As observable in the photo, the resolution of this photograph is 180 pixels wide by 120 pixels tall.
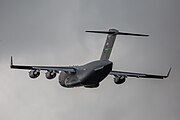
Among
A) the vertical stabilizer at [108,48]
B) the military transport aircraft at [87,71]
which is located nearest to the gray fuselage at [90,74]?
the military transport aircraft at [87,71]

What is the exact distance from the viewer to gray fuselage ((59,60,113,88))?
61750mm

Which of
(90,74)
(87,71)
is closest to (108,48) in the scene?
(87,71)

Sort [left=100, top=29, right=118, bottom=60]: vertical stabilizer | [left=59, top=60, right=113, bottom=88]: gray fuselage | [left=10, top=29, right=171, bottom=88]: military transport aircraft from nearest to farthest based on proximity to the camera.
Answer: [left=59, top=60, right=113, bottom=88]: gray fuselage < [left=10, top=29, right=171, bottom=88]: military transport aircraft < [left=100, top=29, right=118, bottom=60]: vertical stabilizer

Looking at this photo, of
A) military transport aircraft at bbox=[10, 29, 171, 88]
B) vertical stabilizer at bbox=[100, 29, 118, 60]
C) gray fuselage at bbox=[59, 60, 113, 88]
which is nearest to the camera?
gray fuselage at bbox=[59, 60, 113, 88]

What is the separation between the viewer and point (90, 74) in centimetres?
6325

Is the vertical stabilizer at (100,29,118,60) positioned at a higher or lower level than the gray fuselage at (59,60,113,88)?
higher

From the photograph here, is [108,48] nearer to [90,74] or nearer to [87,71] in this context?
[87,71]

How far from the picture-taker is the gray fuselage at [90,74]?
203 feet

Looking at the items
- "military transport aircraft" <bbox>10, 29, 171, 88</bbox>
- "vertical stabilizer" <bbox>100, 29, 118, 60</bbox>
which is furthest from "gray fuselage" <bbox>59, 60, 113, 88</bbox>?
"vertical stabilizer" <bbox>100, 29, 118, 60</bbox>

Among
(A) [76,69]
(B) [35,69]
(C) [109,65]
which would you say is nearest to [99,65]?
(C) [109,65]

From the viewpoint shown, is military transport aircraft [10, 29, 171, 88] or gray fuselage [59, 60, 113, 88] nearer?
gray fuselage [59, 60, 113, 88]

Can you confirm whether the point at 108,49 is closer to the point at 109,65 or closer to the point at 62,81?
the point at 109,65

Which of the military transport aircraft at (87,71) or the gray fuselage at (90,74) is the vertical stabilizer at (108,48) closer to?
the military transport aircraft at (87,71)

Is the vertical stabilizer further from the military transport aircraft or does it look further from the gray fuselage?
the gray fuselage
